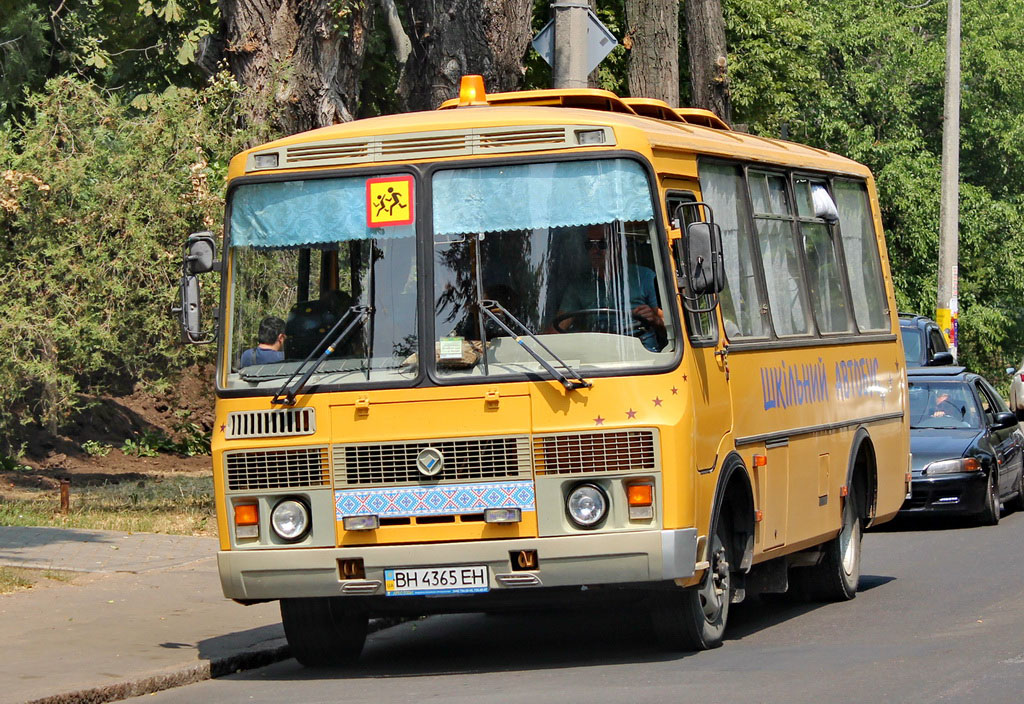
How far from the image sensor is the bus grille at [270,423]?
29.8ft

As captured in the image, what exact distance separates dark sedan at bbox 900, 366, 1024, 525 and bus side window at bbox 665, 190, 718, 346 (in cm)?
823

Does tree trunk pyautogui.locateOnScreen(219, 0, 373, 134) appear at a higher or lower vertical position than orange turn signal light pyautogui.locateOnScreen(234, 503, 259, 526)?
higher

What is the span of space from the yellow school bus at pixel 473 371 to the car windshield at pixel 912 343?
12547mm

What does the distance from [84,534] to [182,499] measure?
4072 millimetres

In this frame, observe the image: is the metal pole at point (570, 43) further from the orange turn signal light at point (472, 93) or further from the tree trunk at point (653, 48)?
the tree trunk at point (653, 48)

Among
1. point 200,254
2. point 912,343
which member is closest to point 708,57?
point 912,343

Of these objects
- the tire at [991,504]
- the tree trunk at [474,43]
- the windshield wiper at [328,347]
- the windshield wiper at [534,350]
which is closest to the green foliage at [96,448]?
the tree trunk at [474,43]

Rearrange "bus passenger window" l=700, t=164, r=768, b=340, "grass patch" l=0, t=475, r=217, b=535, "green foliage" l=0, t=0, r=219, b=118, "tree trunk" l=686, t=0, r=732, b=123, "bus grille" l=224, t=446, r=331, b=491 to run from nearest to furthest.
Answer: "bus grille" l=224, t=446, r=331, b=491 → "bus passenger window" l=700, t=164, r=768, b=340 → "grass patch" l=0, t=475, r=217, b=535 → "tree trunk" l=686, t=0, r=732, b=123 → "green foliage" l=0, t=0, r=219, b=118

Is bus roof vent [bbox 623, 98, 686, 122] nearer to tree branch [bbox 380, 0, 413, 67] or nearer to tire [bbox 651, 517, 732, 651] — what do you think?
tire [bbox 651, 517, 732, 651]

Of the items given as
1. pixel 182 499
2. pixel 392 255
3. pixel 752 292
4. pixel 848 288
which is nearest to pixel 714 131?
pixel 752 292

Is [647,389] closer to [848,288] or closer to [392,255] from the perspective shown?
[392,255]

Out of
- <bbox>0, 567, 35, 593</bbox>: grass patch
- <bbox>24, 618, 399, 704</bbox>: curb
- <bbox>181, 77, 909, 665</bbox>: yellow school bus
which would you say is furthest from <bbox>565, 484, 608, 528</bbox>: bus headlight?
<bbox>0, 567, 35, 593</bbox>: grass patch

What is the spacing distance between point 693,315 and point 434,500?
5.51 ft

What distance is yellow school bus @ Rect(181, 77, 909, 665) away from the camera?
8820mm
